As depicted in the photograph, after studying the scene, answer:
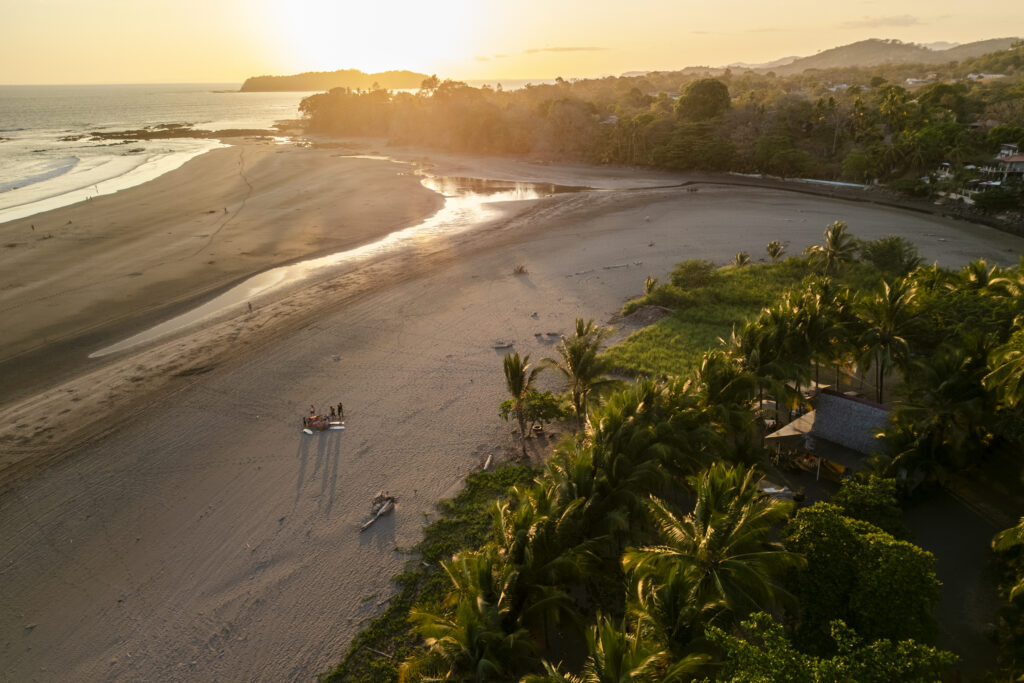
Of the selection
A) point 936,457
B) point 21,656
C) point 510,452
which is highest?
point 936,457

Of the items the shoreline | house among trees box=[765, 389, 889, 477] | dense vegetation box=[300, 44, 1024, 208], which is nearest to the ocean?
the shoreline

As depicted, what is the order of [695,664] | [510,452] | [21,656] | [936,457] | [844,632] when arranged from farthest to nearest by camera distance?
[510,452] < [936,457] < [21,656] < [844,632] < [695,664]

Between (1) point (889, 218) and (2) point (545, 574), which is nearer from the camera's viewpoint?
(2) point (545, 574)

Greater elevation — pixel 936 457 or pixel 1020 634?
pixel 936 457

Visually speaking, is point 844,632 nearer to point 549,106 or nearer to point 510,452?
point 510,452

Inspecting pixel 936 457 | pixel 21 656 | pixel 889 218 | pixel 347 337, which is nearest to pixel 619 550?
pixel 936 457

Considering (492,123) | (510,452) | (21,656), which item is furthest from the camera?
(492,123)

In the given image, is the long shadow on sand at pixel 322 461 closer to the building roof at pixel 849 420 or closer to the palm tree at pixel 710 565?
the palm tree at pixel 710 565
